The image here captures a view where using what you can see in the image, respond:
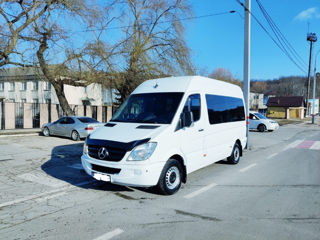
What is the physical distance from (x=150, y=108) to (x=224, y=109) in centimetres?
259

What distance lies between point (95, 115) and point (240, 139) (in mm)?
19453

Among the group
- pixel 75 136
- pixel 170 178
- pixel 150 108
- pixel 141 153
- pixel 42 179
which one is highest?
pixel 150 108

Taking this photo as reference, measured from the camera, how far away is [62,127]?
14211mm

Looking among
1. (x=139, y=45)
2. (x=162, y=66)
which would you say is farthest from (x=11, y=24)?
(x=162, y=66)

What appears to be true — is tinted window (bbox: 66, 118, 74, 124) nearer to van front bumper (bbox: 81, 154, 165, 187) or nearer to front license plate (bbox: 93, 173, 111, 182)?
front license plate (bbox: 93, 173, 111, 182)

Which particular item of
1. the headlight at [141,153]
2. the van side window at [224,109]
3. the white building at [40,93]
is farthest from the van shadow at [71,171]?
the white building at [40,93]

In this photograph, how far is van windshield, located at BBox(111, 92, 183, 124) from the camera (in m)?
5.28

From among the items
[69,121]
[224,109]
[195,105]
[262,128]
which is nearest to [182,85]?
[195,105]

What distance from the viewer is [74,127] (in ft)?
44.3

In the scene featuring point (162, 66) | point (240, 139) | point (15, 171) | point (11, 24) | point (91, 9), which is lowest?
point (15, 171)

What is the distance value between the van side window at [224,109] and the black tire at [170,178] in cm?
179

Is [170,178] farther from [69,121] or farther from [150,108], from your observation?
[69,121]

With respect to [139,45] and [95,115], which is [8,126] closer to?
[95,115]

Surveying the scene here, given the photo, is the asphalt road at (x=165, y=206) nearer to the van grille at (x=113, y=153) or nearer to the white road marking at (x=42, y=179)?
the white road marking at (x=42, y=179)
